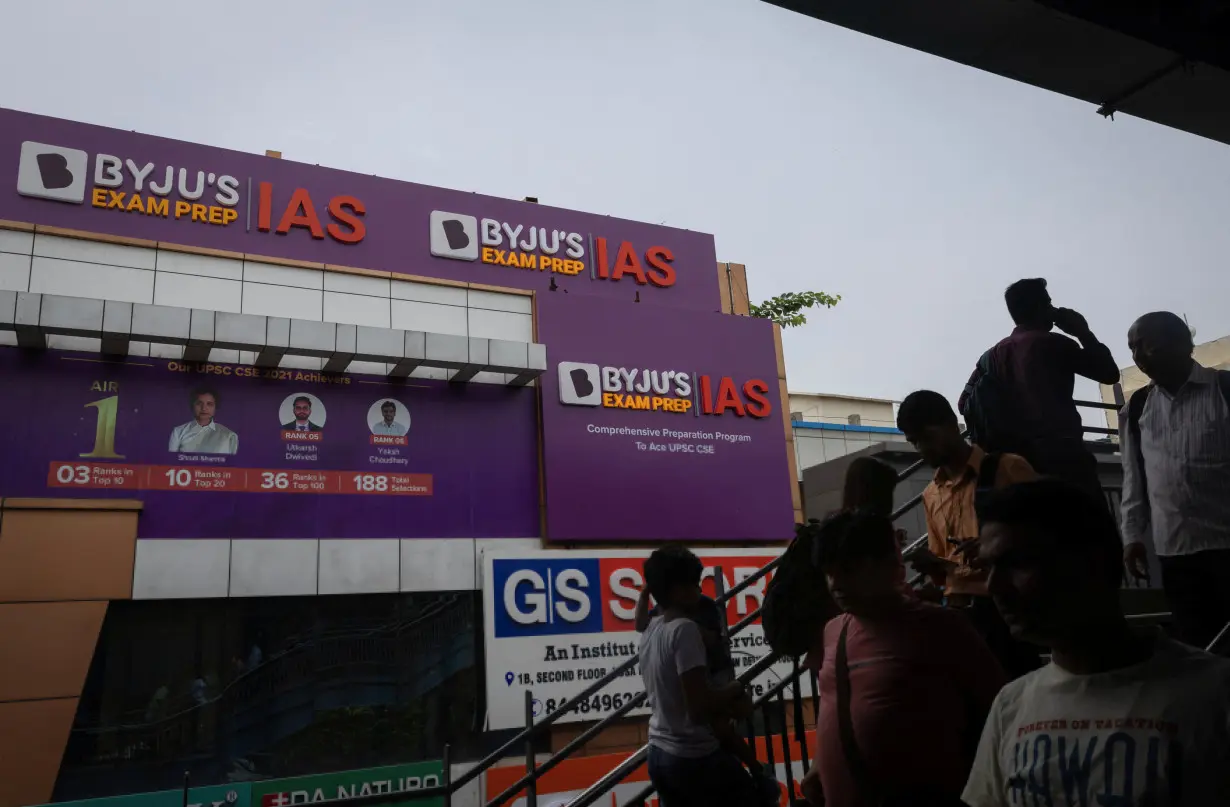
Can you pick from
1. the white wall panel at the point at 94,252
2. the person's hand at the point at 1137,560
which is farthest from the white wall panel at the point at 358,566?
the person's hand at the point at 1137,560

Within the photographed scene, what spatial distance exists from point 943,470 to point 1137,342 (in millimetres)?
841

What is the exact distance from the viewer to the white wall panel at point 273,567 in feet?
29.8

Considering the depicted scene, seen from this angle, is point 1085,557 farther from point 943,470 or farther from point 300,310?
point 300,310

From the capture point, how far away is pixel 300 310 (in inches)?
398

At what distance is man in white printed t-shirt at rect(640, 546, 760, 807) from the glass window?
671cm

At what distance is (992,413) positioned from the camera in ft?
11.0

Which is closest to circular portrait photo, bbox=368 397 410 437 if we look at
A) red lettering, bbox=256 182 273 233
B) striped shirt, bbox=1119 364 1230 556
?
red lettering, bbox=256 182 273 233

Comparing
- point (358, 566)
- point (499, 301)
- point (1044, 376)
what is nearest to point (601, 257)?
point (499, 301)

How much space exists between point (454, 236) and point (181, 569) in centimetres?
512

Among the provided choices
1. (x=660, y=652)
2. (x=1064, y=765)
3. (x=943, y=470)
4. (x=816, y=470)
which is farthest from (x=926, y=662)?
(x=816, y=470)

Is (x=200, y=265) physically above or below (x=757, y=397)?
above

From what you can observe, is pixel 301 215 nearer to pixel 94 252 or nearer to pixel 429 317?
pixel 429 317

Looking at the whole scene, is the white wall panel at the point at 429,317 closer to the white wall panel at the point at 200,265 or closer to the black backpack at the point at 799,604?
the white wall panel at the point at 200,265

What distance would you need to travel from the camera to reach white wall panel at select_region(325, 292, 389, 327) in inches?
406
